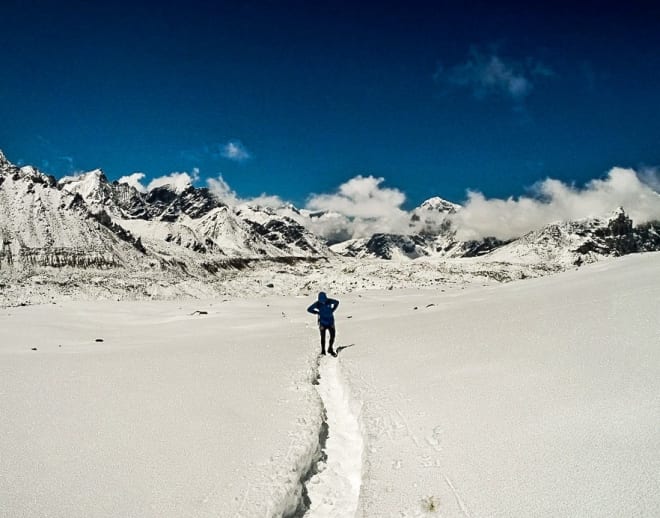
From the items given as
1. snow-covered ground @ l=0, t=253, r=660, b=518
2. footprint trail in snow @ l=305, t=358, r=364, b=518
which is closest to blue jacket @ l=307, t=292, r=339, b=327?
snow-covered ground @ l=0, t=253, r=660, b=518

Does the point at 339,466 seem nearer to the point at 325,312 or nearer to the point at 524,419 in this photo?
the point at 524,419

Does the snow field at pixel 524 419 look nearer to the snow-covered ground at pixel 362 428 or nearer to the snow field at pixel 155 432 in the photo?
the snow-covered ground at pixel 362 428

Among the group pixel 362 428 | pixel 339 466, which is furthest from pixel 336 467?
pixel 362 428

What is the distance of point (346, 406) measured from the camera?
10.9 meters

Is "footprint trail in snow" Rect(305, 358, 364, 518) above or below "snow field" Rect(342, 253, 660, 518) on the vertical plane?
below

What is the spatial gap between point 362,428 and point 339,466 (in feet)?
4.31

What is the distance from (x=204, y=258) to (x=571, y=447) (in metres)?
181

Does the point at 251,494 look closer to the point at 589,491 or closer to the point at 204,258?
the point at 589,491

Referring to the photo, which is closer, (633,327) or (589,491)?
(589,491)

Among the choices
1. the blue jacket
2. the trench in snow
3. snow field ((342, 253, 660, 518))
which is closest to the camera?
snow field ((342, 253, 660, 518))

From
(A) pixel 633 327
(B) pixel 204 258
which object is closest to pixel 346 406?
(A) pixel 633 327

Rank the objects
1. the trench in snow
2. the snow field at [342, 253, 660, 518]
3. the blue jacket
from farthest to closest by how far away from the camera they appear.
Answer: the blue jacket, the trench in snow, the snow field at [342, 253, 660, 518]

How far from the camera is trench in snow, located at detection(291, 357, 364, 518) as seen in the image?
6402 millimetres

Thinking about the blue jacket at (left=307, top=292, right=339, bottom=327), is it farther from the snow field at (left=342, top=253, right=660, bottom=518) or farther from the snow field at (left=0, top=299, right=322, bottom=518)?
the snow field at (left=342, top=253, right=660, bottom=518)
